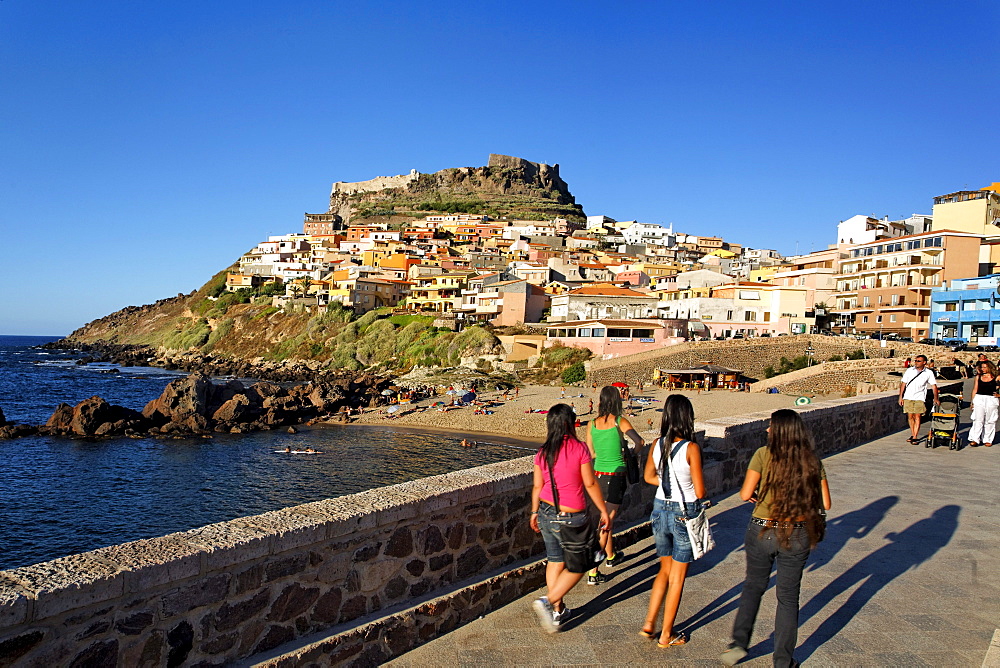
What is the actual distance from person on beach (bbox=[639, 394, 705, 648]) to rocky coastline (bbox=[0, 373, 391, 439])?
31.3m

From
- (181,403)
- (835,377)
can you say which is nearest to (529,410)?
(835,377)

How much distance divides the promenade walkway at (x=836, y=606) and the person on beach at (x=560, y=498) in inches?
10.8

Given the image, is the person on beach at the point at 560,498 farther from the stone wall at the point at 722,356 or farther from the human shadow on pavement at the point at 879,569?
the stone wall at the point at 722,356

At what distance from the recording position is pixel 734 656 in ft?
12.8

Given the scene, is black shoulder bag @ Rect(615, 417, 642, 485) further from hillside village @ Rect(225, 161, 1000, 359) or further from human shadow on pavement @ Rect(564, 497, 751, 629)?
hillside village @ Rect(225, 161, 1000, 359)

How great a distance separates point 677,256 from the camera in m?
102

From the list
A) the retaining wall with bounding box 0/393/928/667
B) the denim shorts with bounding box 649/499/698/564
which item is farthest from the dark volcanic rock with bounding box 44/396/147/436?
the denim shorts with bounding box 649/499/698/564

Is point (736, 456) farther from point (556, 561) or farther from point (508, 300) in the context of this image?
point (508, 300)

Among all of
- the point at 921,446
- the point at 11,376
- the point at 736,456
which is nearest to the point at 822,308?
the point at 921,446

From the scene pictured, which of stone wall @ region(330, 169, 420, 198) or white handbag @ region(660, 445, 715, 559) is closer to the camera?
white handbag @ region(660, 445, 715, 559)

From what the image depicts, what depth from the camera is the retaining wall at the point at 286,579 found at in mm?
2879

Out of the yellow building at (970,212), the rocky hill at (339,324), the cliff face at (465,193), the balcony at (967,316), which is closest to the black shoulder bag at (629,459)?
the balcony at (967,316)

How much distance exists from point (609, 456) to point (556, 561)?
1159 millimetres

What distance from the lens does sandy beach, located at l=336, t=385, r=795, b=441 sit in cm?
3152
